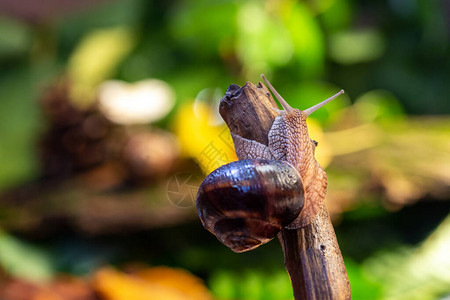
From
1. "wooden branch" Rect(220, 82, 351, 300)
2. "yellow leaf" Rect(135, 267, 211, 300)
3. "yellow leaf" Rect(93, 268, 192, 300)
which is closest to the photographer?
"wooden branch" Rect(220, 82, 351, 300)

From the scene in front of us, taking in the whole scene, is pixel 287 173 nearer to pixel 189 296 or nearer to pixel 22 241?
pixel 189 296

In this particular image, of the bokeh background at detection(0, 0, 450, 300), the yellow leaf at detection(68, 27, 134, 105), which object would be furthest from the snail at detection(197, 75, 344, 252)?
the yellow leaf at detection(68, 27, 134, 105)

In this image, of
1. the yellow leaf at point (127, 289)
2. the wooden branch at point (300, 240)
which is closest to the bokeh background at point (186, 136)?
the yellow leaf at point (127, 289)

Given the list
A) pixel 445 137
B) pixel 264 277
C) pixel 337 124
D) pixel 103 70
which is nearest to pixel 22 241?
pixel 264 277

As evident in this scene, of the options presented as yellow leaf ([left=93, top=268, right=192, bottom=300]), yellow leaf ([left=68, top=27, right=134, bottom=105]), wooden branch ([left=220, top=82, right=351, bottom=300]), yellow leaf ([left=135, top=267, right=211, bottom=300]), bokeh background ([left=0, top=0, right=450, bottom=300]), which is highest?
yellow leaf ([left=68, top=27, right=134, bottom=105])

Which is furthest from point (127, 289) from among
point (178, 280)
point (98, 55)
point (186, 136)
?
point (98, 55)

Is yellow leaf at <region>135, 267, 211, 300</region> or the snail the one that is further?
yellow leaf at <region>135, 267, 211, 300</region>

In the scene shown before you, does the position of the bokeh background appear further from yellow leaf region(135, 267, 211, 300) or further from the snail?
the snail

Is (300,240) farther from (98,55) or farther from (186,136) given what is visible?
(98,55)

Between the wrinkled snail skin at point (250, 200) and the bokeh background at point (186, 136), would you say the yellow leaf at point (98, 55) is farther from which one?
the wrinkled snail skin at point (250, 200)
